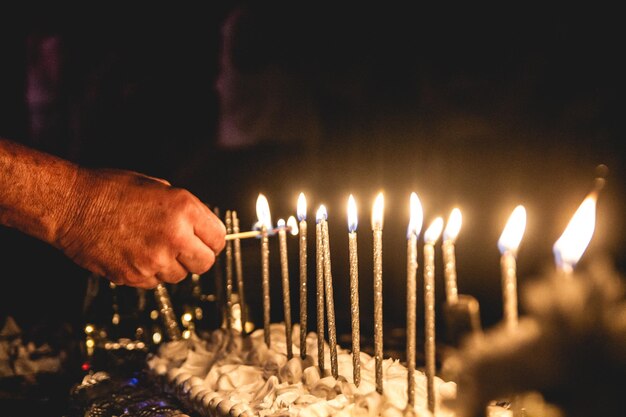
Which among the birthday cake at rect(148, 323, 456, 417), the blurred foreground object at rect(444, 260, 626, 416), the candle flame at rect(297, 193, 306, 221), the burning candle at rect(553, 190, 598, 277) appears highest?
the candle flame at rect(297, 193, 306, 221)

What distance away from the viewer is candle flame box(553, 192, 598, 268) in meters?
1.41

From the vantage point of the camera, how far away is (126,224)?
2.43 metres

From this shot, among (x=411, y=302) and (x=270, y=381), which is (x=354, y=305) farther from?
(x=270, y=381)

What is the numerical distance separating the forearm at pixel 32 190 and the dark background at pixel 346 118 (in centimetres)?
148

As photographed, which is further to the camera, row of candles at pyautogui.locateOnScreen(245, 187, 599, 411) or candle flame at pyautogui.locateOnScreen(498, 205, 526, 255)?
candle flame at pyautogui.locateOnScreen(498, 205, 526, 255)

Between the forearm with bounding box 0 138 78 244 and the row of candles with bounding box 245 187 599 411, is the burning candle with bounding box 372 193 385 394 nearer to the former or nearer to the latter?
the row of candles with bounding box 245 187 599 411

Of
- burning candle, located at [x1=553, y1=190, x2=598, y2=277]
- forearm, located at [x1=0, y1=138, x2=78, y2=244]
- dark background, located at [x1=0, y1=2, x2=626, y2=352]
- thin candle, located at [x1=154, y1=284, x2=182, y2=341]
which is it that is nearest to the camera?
burning candle, located at [x1=553, y1=190, x2=598, y2=277]

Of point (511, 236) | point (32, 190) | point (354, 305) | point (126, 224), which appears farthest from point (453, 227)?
point (32, 190)

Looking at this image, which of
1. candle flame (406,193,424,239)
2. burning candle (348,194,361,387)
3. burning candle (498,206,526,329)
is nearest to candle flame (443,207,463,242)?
candle flame (406,193,424,239)

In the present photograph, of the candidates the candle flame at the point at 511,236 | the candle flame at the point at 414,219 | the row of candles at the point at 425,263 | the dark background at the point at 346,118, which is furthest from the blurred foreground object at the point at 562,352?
the dark background at the point at 346,118

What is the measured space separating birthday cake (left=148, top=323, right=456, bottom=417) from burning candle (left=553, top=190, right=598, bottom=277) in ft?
Result: 2.07

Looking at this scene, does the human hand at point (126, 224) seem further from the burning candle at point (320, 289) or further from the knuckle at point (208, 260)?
the burning candle at point (320, 289)

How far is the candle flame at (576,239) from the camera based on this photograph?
1.41 meters

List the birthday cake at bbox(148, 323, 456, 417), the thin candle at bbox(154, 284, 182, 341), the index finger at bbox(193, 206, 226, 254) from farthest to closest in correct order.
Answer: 1. the thin candle at bbox(154, 284, 182, 341)
2. the index finger at bbox(193, 206, 226, 254)
3. the birthday cake at bbox(148, 323, 456, 417)
